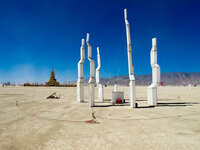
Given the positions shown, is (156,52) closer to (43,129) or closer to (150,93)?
(150,93)

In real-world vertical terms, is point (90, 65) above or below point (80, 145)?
above

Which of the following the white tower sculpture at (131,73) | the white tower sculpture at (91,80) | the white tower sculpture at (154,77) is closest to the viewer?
the white tower sculpture at (131,73)

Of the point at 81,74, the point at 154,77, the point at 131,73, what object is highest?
the point at 81,74

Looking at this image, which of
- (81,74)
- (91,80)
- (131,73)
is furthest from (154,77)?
(81,74)

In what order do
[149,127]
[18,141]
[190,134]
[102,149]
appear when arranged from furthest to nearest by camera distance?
[149,127] → [190,134] → [18,141] → [102,149]

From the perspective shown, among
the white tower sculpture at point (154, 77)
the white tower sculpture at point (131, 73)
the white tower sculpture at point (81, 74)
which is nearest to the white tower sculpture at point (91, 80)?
the white tower sculpture at point (81, 74)

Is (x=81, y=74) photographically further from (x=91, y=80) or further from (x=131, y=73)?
(x=131, y=73)

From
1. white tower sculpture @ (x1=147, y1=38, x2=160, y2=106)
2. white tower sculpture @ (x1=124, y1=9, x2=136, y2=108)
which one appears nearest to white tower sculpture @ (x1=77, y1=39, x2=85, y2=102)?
white tower sculpture @ (x1=124, y1=9, x2=136, y2=108)

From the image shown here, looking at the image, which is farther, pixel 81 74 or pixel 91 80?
pixel 81 74

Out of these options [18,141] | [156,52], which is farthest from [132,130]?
[156,52]

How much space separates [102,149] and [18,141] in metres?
3.29

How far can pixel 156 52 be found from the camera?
49.6ft

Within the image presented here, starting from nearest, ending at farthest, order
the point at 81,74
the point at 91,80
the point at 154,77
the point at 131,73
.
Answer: the point at 131,73
the point at 91,80
the point at 154,77
the point at 81,74

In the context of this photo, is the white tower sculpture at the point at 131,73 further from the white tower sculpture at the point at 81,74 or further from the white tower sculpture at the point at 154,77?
the white tower sculpture at the point at 81,74
